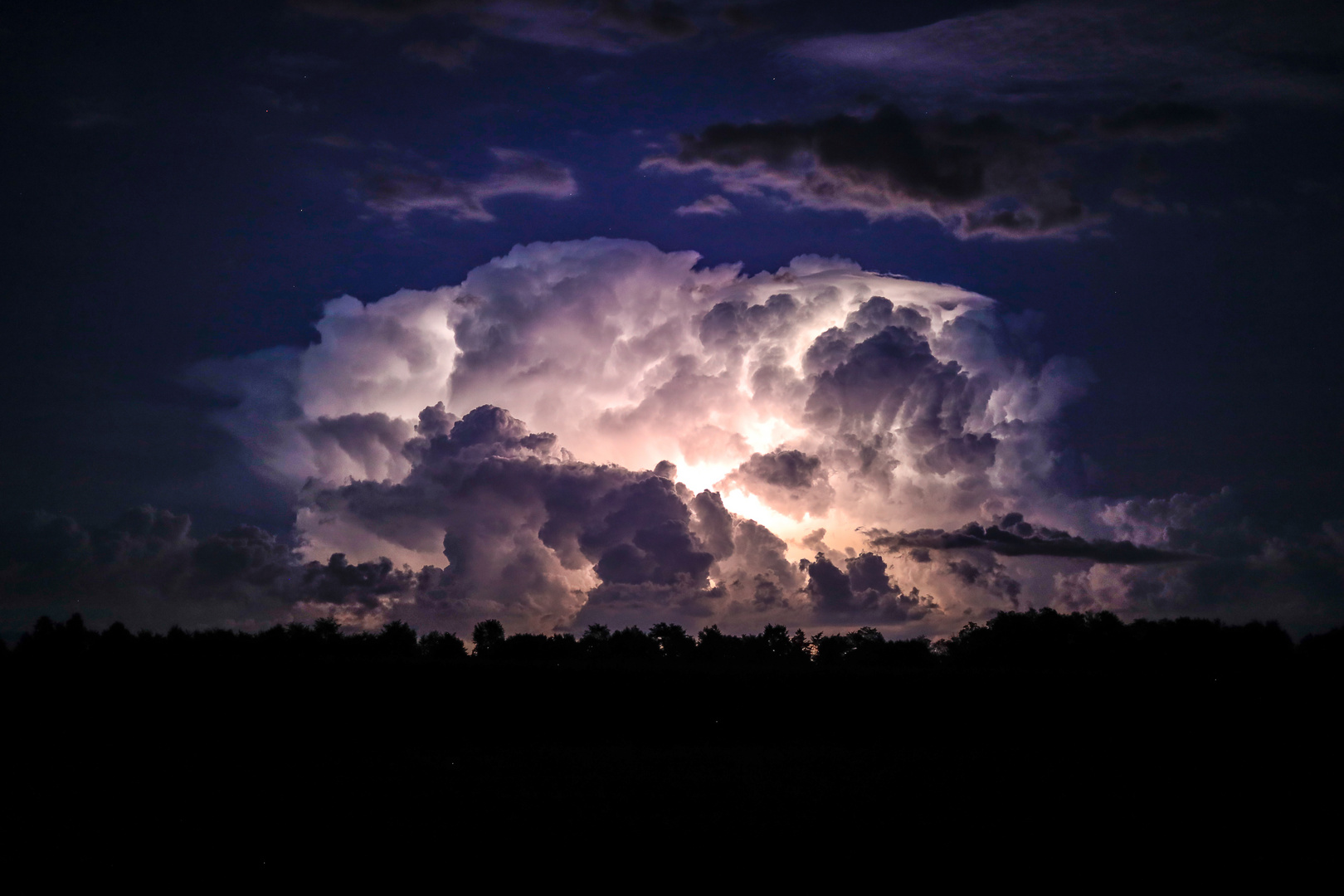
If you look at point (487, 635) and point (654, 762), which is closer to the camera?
point (654, 762)

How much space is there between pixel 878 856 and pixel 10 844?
741 inches

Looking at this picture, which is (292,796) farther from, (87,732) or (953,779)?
(87,732)

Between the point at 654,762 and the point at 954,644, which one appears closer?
the point at 654,762

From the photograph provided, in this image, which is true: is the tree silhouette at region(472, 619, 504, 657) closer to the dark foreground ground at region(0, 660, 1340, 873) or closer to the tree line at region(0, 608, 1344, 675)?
the tree line at region(0, 608, 1344, 675)

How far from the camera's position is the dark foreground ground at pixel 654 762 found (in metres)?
20.2

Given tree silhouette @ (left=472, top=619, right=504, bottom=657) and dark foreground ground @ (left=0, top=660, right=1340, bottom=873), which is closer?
dark foreground ground @ (left=0, top=660, right=1340, bottom=873)

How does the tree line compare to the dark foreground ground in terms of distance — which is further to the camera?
the tree line

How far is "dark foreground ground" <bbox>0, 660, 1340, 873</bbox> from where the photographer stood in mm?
20203

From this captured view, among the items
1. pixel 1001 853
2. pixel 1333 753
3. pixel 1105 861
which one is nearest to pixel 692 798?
pixel 1001 853

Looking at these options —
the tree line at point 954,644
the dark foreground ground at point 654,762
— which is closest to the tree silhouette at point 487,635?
the tree line at point 954,644

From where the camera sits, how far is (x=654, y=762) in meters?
39.1

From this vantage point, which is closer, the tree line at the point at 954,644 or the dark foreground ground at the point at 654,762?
the dark foreground ground at the point at 654,762

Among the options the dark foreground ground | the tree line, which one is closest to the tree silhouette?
the tree line

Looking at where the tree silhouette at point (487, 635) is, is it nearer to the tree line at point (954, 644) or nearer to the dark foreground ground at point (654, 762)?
the tree line at point (954, 644)
